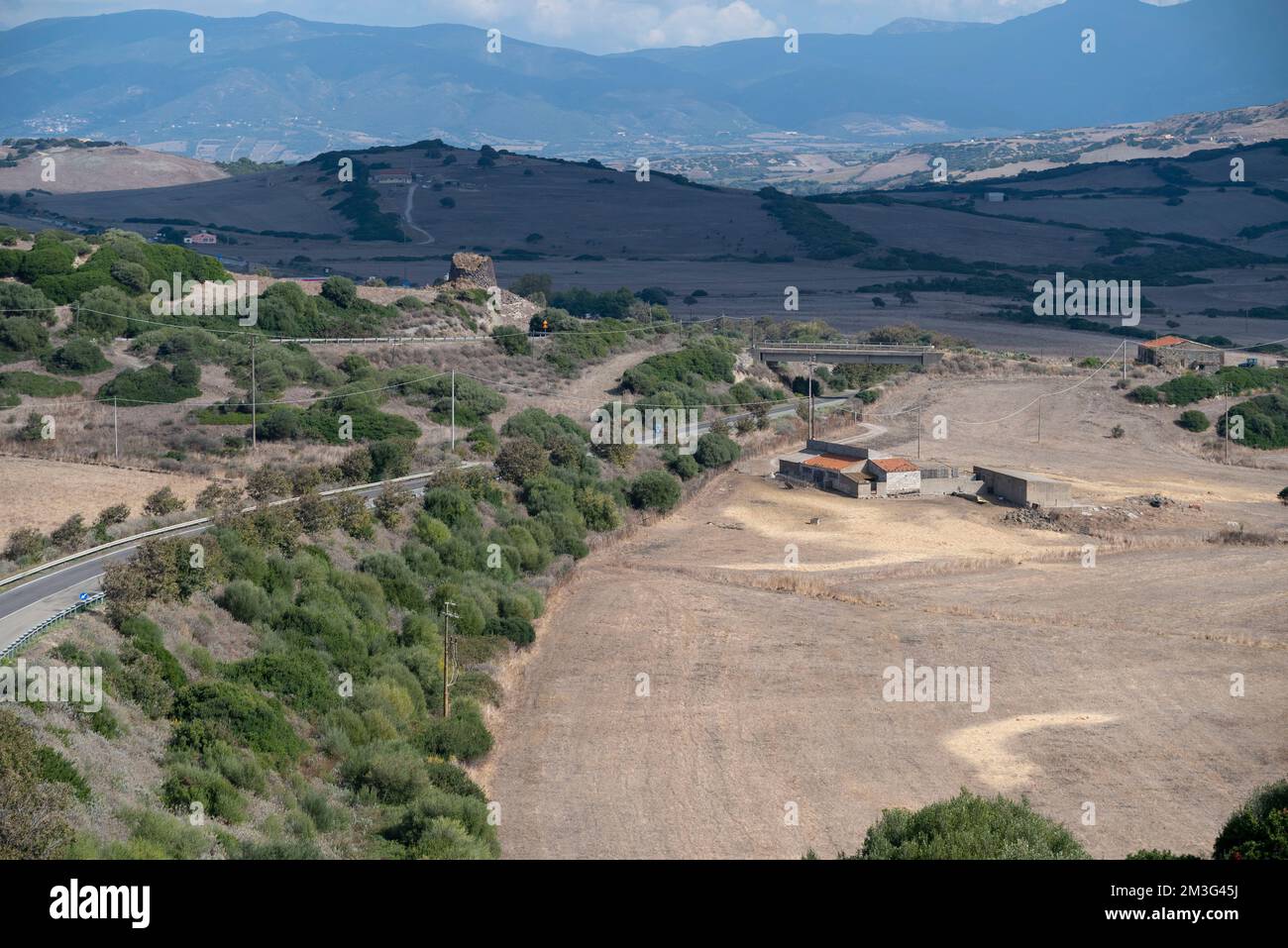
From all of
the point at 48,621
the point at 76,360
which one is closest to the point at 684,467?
the point at 76,360

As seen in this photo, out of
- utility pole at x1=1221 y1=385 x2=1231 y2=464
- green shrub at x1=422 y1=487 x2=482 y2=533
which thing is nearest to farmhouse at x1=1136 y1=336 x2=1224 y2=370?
utility pole at x1=1221 y1=385 x2=1231 y2=464

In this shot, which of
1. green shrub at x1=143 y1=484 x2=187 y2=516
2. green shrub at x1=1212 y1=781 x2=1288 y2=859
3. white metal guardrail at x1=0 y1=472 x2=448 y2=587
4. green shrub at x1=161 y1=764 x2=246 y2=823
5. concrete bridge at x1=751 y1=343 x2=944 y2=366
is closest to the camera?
green shrub at x1=1212 y1=781 x2=1288 y2=859

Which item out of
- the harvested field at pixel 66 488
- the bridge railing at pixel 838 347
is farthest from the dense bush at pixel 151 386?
the bridge railing at pixel 838 347

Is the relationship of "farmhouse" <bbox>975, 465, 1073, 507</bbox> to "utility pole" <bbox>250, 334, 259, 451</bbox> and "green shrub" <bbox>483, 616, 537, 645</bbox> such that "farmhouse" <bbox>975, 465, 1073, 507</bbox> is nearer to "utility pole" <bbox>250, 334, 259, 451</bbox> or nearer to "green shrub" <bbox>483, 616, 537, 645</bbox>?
"green shrub" <bbox>483, 616, 537, 645</bbox>

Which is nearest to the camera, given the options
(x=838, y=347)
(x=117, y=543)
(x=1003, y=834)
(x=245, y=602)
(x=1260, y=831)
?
(x=1260, y=831)

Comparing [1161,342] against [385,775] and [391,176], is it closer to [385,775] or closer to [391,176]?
[385,775]

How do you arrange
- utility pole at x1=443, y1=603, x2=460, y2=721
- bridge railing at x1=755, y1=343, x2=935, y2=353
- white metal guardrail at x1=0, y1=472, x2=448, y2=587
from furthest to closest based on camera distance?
bridge railing at x1=755, y1=343, x2=935, y2=353 < white metal guardrail at x1=0, y1=472, x2=448, y2=587 < utility pole at x1=443, y1=603, x2=460, y2=721
